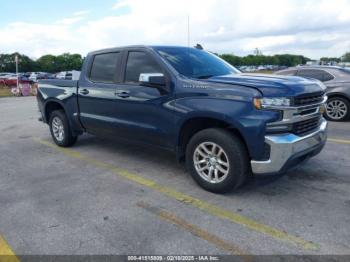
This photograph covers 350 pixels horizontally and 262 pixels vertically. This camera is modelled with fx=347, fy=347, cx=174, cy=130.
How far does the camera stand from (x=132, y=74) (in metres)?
5.09

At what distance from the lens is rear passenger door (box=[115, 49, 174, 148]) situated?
181 inches

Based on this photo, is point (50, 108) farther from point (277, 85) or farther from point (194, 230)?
point (277, 85)

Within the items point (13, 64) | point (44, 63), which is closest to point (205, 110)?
point (13, 64)

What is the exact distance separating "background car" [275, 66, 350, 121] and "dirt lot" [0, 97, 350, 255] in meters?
3.73

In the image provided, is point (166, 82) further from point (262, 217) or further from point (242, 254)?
point (242, 254)

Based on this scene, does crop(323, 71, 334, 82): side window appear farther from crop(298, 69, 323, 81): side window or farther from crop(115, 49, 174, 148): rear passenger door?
crop(115, 49, 174, 148): rear passenger door

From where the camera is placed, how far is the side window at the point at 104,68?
17.8 ft

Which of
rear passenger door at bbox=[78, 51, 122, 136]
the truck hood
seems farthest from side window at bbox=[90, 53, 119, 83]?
the truck hood

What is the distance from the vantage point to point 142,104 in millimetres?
4836

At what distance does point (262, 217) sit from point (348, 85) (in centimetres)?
691

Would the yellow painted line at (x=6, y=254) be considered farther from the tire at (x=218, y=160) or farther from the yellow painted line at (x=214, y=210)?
the tire at (x=218, y=160)

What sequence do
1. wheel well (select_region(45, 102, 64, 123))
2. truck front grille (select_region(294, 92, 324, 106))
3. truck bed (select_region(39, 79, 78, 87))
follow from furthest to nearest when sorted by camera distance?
wheel well (select_region(45, 102, 64, 123)) → truck bed (select_region(39, 79, 78, 87)) → truck front grille (select_region(294, 92, 324, 106))

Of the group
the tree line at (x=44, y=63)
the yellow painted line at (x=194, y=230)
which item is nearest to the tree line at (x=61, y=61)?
the tree line at (x=44, y=63)

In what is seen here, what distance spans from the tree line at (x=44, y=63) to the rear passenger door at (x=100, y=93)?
76551 mm
